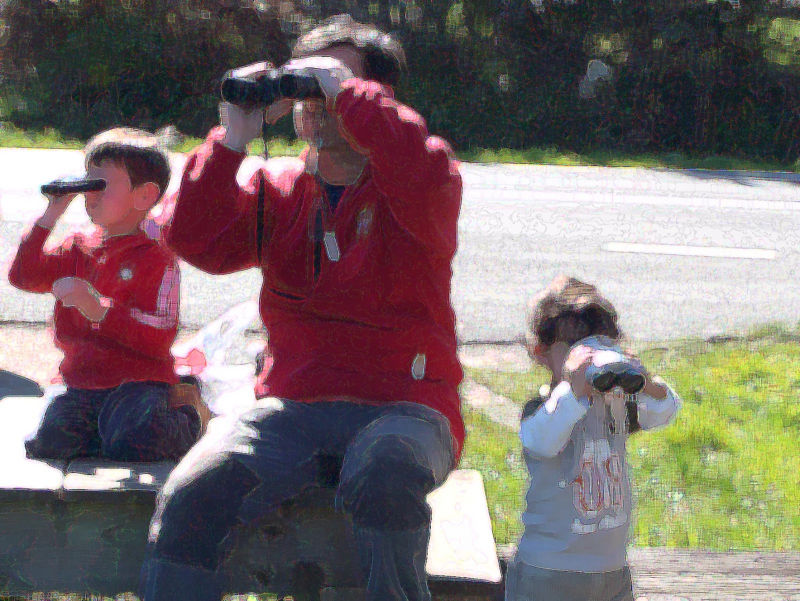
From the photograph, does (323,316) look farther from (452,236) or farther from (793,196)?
(793,196)

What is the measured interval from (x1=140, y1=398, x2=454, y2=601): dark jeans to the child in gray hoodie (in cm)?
24

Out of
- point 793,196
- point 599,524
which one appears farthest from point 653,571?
point 793,196

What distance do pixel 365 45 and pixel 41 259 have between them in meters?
1.08

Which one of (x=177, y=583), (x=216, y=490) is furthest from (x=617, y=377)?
(x=177, y=583)

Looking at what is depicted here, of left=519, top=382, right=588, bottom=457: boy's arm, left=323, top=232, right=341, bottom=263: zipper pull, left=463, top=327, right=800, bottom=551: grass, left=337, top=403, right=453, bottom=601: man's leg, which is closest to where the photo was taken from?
left=337, top=403, right=453, bottom=601: man's leg

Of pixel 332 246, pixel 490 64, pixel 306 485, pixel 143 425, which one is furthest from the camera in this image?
pixel 490 64

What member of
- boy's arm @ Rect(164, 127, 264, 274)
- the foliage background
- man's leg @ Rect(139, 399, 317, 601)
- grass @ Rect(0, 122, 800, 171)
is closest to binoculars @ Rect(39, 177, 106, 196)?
boy's arm @ Rect(164, 127, 264, 274)

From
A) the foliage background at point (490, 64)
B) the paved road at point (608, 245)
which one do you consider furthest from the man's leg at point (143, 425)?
the foliage background at point (490, 64)

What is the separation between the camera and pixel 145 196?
9.74 feet

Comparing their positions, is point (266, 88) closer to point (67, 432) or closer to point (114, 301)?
point (114, 301)

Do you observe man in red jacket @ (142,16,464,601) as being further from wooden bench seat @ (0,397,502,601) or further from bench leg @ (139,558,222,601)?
wooden bench seat @ (0,397,502,601)

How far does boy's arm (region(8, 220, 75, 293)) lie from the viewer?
292cm

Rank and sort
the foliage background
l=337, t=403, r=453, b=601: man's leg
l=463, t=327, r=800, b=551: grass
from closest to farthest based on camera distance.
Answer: l=337, t=403, r=453, b=601: man's leg < l=463, t=327, r=800, b=551: grass < the foliage background

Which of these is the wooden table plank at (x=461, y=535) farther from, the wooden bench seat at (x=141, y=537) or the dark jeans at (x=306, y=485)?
the dark jeans at (x=306, y=485)
